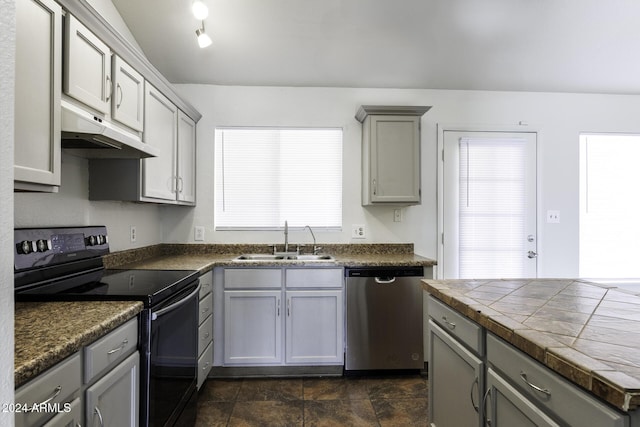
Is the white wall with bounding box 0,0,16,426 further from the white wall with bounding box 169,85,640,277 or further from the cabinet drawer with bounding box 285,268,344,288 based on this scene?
the white wall with bounding box 169,85,640,277

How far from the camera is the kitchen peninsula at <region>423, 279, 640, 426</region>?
0.68m

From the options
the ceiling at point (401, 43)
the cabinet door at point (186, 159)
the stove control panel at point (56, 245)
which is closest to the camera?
the stove control panel at point (56, 245)

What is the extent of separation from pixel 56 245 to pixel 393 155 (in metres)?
2.35

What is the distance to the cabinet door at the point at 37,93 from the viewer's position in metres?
1.09

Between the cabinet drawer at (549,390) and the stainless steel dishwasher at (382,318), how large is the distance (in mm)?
1346

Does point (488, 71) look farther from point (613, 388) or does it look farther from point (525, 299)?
point (613, 388)

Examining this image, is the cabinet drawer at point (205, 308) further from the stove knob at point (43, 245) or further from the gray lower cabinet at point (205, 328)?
the stove knob at point (43, 245)

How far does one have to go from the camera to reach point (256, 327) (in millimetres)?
2412

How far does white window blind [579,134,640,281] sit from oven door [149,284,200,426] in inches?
140

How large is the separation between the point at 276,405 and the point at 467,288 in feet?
4.81

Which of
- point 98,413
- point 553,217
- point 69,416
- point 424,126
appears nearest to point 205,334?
point 98,413

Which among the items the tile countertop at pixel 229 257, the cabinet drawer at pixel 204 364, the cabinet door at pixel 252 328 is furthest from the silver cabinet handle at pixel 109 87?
the cabinet drawer at pixel 204 364

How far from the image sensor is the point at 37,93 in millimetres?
1165

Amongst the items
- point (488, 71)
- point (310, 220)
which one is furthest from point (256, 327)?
point (488, 71)
